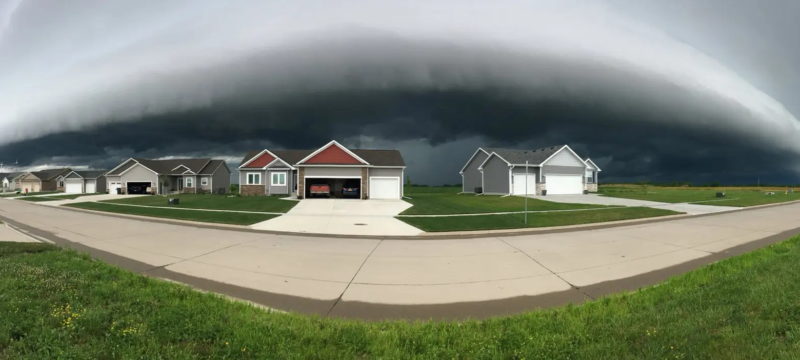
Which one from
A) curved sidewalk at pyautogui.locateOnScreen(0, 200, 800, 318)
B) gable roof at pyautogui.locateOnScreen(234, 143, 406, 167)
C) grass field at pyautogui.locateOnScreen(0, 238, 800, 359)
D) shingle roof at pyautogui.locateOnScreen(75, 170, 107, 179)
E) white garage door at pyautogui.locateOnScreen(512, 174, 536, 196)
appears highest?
gable roof at pyautogui.locateOnScreen(234, 143, 406, 167)

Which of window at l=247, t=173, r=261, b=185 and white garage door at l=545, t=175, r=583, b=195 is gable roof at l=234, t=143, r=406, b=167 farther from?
white garage door at l=545, t=175, r=583, b=195

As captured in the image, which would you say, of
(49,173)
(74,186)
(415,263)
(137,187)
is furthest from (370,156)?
(49,173)

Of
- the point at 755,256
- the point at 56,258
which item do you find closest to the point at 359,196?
the point at 56,258

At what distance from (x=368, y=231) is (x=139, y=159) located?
5713 cm

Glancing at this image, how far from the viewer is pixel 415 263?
29.3 ft

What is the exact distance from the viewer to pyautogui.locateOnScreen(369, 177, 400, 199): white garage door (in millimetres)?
36500

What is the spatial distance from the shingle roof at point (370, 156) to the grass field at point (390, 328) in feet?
107

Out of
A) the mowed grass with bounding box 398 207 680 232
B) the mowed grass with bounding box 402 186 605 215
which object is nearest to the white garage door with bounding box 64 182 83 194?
the mowed grass with bounding box 402 186 605 215

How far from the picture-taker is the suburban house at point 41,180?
80.7 meters

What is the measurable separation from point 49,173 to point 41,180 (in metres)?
4.35

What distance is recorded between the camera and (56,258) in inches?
321

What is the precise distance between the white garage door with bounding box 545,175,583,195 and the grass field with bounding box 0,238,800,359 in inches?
1550

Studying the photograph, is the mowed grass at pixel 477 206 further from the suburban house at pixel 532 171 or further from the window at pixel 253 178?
the window at pixel 253 178

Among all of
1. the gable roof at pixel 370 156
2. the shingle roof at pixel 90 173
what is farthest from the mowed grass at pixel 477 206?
the shingle roof at pixel 90 173
